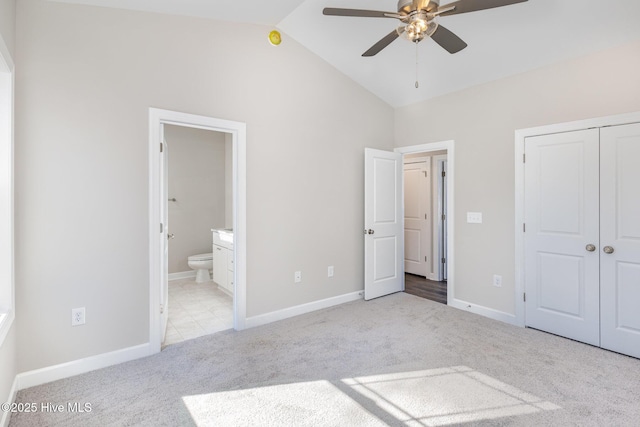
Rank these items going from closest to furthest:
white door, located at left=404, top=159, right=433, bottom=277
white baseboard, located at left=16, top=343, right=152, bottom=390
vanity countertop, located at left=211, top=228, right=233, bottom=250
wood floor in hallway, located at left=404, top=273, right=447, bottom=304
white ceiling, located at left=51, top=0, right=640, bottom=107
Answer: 1. white baseboard, located at left=16, top=343, right=152, bottom=390
2. white ceiling, located at left=51, top=0, right=640, bottom=107
3. vanity countertop, located at left=211, top=228, right=233, bottom=250
4. wood floor in hallway, located at left=404, top=273, right=447, bottom=304
5. white door, located at left=404, top=159, right=433, bottom=277

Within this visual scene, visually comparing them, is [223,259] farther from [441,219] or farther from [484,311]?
[441,219]

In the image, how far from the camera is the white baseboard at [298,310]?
3.40 metres

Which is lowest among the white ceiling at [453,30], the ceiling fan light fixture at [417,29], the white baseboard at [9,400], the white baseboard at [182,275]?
the white baseboard at [9,400]

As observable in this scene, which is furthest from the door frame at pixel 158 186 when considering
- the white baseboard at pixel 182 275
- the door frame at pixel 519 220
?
the door frame at pixel 519 220

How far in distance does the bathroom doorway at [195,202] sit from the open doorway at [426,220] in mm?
3180

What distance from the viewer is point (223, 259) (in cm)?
455

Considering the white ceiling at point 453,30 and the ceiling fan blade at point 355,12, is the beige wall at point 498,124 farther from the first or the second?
the ceiling fan blade at point 355,12

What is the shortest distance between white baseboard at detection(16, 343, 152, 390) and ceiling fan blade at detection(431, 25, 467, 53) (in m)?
3.26

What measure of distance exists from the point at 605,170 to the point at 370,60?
98.8 inches

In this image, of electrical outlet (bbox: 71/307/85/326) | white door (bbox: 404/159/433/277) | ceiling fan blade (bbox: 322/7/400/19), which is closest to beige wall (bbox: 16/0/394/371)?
electrical outlet (bbox: 71/307/85/326)

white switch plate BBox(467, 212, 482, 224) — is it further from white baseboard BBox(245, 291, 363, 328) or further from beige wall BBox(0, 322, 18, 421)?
beige wall BBox(0, 322, 18, 421)

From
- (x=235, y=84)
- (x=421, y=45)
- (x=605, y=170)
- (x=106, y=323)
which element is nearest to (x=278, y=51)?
(x=235, y=84)

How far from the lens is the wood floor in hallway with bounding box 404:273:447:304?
14.6ft

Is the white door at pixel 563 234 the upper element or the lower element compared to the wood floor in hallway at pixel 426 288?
upper
